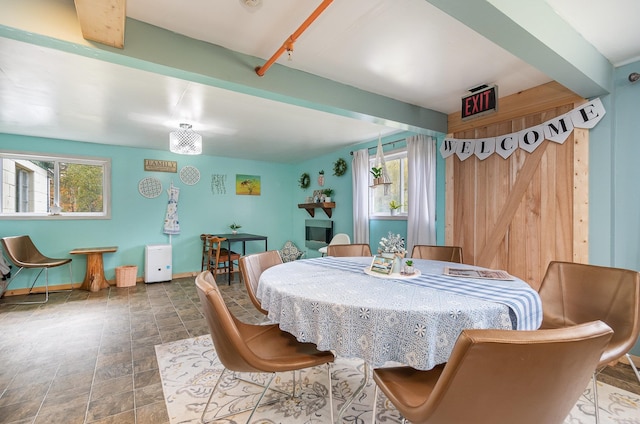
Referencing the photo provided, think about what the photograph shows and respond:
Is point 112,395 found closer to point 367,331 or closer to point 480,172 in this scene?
point 367,331

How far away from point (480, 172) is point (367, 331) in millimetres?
2629

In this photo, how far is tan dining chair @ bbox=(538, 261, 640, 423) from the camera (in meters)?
1.48

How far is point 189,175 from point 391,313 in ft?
17.1

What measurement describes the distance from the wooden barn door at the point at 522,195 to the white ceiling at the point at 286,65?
0.92 ft

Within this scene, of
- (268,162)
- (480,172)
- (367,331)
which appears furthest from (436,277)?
(268,162)

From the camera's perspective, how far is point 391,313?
1.14 meters

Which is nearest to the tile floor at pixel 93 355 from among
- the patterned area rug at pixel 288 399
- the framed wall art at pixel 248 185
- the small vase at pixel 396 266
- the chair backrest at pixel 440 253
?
the patterned area rug at pixel 288 399

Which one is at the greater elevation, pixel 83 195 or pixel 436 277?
pixel 83 195

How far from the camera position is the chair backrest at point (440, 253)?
101 inches

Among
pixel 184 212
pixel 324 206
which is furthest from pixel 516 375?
pixel 184 212

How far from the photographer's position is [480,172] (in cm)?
308

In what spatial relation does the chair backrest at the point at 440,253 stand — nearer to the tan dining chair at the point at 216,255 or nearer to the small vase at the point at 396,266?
the small vase at the point at 396,266

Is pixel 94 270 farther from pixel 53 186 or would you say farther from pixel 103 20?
pixel 103 20

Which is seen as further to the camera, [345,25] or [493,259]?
[493,259]
